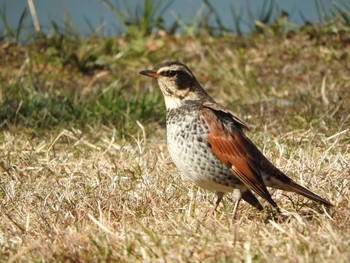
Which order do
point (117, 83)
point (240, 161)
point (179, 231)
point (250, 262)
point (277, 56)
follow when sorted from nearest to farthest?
1. point (250, 262)
2. point (179, 231)
3. point (240, 161)
4. point (117, 83)
5. point (277, 56)

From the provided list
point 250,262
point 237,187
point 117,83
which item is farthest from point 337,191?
point 117,83

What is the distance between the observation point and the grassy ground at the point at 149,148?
196 inches

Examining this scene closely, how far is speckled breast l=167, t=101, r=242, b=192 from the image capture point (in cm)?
577

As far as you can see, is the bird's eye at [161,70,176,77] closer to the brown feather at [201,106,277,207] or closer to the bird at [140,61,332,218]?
the bird at [140,61,332,218]

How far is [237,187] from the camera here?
587cm

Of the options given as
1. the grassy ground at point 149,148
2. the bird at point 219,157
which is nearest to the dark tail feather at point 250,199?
the bird at point 219,157

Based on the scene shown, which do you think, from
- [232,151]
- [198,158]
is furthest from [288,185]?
[198,158]

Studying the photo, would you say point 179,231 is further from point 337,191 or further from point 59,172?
point 59,172

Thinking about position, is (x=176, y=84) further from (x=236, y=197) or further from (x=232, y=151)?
(x=236, y=197)

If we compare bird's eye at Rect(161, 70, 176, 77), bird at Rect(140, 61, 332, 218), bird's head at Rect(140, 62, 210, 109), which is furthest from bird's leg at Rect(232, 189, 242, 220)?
bird's eye at Rect(161, 70, 176, 77)

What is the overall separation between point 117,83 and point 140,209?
11.9ft

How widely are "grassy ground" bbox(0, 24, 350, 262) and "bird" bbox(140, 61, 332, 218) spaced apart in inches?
6.7

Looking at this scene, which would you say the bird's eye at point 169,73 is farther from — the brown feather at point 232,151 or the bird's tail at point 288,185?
the bird's tail at point 288,185

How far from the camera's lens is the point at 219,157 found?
5.81 m
